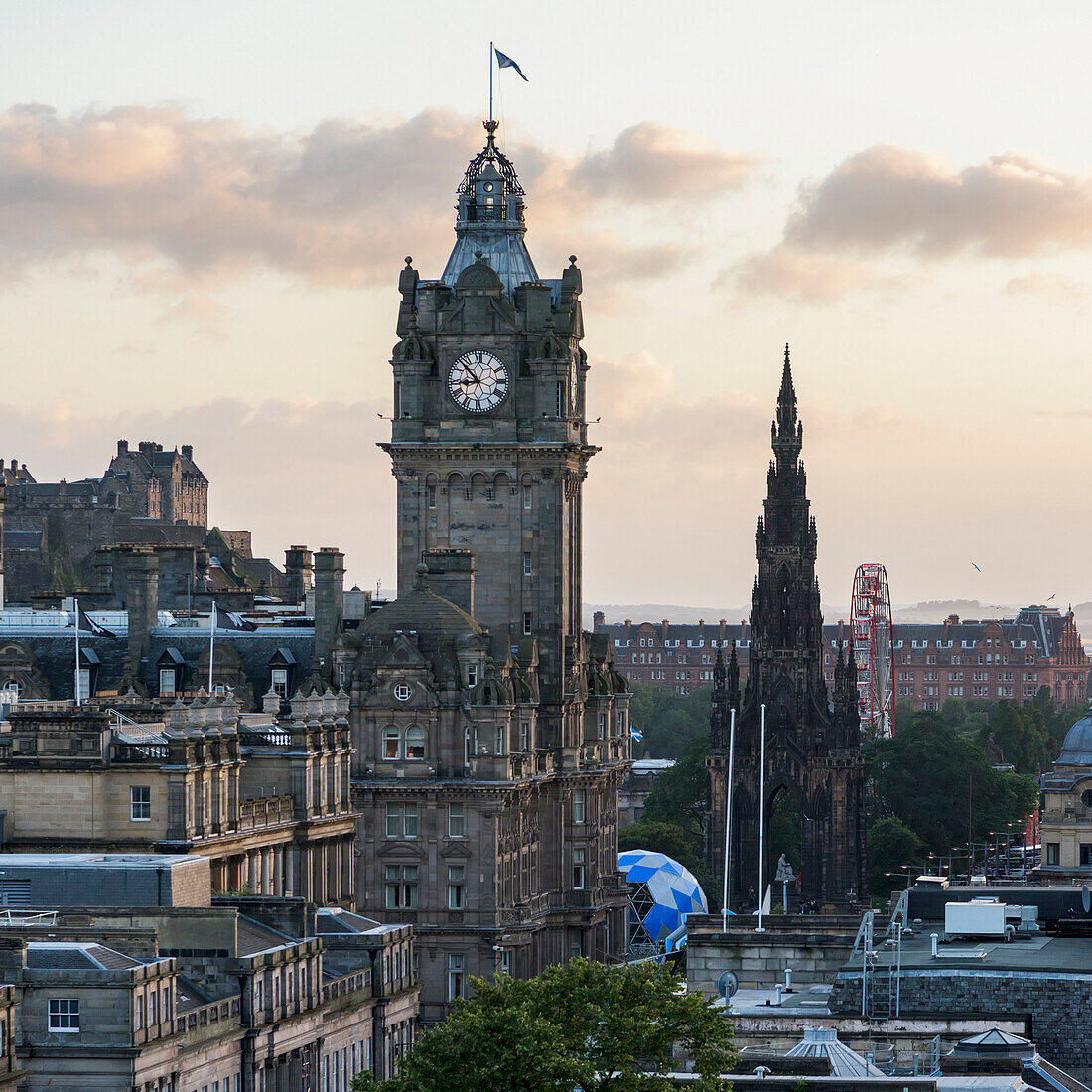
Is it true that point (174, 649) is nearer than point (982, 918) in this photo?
No

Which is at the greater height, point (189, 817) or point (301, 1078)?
point (189, 817)

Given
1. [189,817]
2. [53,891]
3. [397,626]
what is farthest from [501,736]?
[53,891]

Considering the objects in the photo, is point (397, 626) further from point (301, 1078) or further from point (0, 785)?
point (301, 1078)

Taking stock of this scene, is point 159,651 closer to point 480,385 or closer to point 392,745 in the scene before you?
point 392,745

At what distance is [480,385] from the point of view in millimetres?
165250

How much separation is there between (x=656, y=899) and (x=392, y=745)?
1466 inches

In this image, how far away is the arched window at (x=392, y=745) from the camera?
150 meters

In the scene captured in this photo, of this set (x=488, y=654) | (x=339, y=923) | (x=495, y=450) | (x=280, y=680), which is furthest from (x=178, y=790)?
(x=495, y=450)

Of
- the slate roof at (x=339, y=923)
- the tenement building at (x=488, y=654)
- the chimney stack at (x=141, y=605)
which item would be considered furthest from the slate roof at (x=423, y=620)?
the slate roof at (x=339, y=923)

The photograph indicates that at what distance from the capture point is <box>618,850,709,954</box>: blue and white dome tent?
599 ft

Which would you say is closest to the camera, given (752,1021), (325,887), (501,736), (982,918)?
(752,1021)

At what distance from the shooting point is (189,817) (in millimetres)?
123312

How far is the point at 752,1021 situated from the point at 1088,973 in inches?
405

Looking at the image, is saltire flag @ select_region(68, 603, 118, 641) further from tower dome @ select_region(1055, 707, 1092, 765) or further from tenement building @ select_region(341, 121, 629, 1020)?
tower dome @ select_region(1055, 707, 1092, 765)
